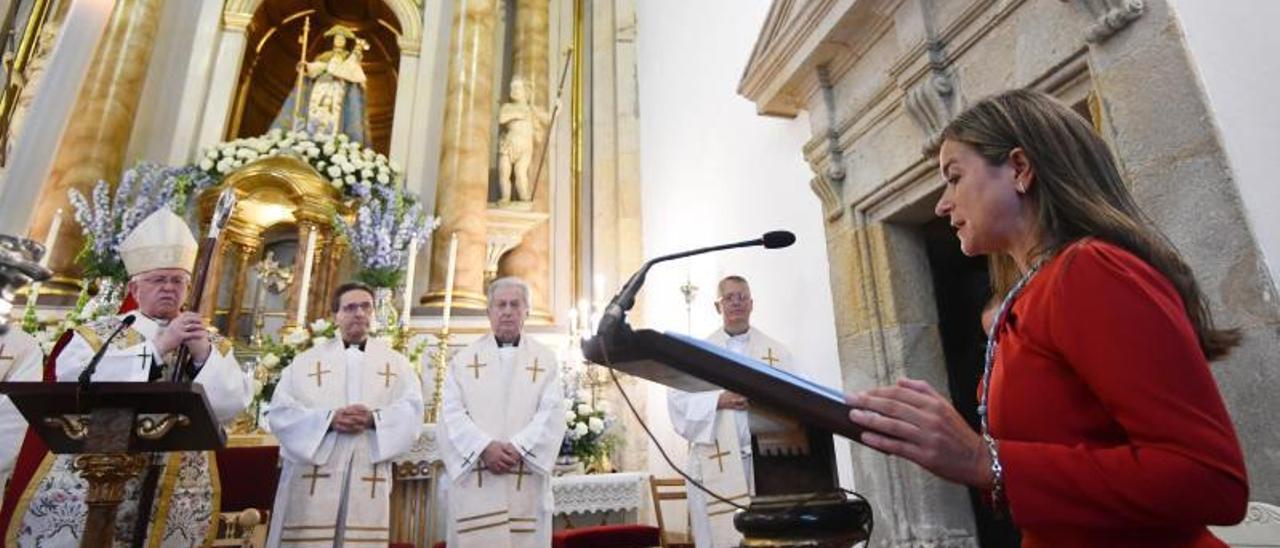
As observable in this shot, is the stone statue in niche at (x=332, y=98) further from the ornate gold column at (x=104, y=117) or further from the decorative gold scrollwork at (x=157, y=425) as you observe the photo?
the decorative gold scrollwork at (x=157, y=425)

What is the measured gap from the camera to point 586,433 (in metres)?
4.83

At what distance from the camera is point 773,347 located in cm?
378

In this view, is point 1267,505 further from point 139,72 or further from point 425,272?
point 139,72

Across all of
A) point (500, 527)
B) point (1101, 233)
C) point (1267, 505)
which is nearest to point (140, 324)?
point (500, 527)

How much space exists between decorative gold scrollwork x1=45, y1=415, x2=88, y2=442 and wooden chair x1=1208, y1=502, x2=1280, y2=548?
2.94 m

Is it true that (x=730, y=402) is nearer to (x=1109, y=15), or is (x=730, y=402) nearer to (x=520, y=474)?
(x=520, y=474)

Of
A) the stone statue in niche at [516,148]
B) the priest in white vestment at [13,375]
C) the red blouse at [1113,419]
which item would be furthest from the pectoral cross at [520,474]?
the stone statue in niche at [516,148]

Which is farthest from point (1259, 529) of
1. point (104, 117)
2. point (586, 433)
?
point (104, 117)

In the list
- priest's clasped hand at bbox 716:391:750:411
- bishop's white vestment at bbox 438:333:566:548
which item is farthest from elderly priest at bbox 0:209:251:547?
priest's clasped hand at bbox 716:391:750:411

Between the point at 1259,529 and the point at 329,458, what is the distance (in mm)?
3500

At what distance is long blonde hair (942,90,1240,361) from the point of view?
3.07ft

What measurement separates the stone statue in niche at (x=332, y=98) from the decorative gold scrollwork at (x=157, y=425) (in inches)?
255

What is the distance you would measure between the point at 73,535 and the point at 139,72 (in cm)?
683

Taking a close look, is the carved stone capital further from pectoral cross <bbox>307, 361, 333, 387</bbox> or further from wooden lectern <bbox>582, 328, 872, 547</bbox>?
pectoral cross <bbox>307, 361, 333, 387</bbox>
